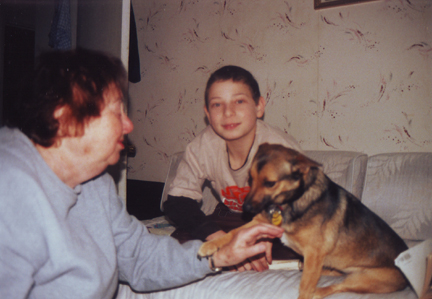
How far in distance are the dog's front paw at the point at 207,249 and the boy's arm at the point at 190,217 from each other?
33 cm

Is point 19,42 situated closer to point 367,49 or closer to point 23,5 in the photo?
point 23,5

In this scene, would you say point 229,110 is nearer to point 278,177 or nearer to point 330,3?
point 278,177

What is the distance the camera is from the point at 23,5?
269 centimetres

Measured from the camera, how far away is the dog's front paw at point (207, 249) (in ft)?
3.56

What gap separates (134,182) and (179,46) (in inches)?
69.8

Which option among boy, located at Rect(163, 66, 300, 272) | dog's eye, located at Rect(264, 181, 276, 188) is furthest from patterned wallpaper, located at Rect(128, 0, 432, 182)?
dog's eye, located at Rect(264, 181, 276, 188)

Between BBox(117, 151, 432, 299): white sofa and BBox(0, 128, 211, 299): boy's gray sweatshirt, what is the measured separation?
0.86 feet

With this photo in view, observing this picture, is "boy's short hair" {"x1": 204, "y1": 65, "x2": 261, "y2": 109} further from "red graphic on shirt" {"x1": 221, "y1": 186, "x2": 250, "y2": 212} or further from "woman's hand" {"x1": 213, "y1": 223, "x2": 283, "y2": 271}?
"woman's hand" {"x1": 213, "y1": 223, "x2": 283, "y2": 271}

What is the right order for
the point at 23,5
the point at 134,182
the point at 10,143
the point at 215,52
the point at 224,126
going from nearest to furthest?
the point at 10,143
the point at 224,126
the point at 23,5
the point at 215,52
the point at 134,182

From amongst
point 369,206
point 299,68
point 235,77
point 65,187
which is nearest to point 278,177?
point 235,77

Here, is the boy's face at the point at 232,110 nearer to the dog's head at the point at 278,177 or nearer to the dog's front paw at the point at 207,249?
the dog's head at the point at 278,177

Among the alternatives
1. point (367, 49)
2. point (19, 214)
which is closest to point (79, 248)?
point (19, 214)

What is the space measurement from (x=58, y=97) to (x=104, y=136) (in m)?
0.16

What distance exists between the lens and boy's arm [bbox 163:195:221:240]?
1.47 m
